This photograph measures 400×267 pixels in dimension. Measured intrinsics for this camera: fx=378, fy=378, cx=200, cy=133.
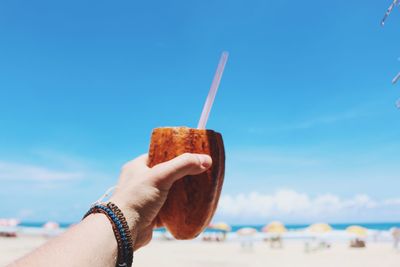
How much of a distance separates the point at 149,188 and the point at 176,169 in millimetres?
128

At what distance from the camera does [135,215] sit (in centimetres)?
142

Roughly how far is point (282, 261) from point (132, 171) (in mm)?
13449

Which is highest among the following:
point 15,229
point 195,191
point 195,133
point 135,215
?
point 15,229

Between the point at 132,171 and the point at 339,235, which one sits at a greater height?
the point at 339,235

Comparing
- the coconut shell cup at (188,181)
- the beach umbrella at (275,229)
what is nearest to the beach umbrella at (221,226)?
the beach umbrella at (275,229)

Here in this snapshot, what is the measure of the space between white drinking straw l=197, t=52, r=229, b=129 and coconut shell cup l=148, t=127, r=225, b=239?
0.10 metres

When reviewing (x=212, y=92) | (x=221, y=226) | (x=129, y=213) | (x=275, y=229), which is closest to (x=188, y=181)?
(x=129, y=213)

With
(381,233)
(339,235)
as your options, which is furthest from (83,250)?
(381,233)

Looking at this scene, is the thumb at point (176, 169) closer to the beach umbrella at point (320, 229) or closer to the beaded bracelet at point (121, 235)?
the beaded bracelet at point (121, 235)

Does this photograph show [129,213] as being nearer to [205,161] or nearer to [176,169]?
[176,169]

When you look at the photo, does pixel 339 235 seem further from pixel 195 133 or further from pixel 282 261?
pixel 195 133

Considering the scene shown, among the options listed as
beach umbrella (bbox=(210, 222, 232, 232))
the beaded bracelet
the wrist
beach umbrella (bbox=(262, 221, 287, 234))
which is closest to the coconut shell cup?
the wrist

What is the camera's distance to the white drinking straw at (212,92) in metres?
1.73

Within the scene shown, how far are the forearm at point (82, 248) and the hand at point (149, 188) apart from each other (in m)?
0.13
